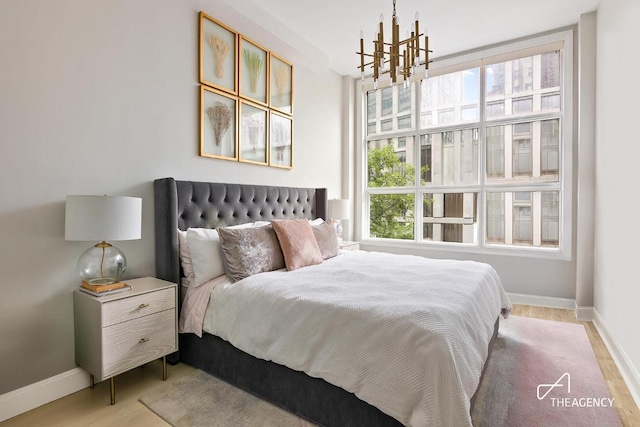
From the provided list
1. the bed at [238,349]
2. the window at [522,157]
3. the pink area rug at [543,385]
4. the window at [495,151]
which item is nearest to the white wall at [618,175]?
the pink area rug at [543,385]

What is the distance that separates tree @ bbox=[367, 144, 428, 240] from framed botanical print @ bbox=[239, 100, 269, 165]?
6.68 ft

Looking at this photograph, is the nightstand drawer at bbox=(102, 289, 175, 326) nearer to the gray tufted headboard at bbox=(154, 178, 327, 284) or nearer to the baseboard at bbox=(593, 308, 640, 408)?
the gray tufted headboard at bbox=(154, 178, 327, 284)

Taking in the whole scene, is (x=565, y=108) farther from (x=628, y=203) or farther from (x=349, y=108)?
(x=349, y=108)

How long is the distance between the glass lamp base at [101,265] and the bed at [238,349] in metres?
0.36

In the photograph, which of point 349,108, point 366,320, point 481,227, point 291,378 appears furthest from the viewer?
point 349,108

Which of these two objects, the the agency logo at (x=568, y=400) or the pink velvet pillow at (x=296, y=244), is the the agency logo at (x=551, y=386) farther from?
the pink velvet pillow at (x=296, y=244)

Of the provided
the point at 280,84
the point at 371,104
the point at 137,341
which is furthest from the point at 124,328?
the point at 371,104

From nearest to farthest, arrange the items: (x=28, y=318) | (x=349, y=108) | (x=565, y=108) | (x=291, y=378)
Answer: (x=291, y=378), (x=28, y=318), (x=565, y=108), (x=349, y=108)

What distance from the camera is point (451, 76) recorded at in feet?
14.2

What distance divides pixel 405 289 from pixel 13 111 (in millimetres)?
2377

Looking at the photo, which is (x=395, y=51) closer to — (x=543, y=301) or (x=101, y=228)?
(x=101, y=228)

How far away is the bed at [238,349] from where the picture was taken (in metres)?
1.59

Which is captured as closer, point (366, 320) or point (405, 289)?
point (366, 320)

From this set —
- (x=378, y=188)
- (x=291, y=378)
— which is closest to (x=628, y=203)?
(x=291, y=378)
